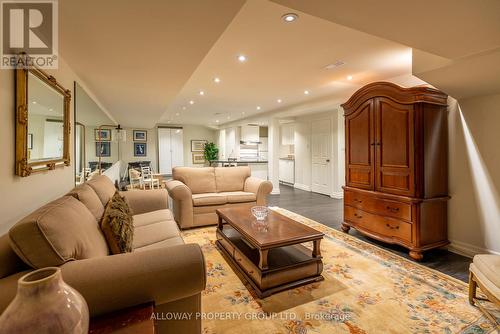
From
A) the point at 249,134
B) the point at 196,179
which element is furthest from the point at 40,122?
the point at 249,134

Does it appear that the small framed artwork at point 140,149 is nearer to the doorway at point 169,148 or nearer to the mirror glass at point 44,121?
the doorway at point 169,148

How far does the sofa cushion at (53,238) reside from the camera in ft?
3.36

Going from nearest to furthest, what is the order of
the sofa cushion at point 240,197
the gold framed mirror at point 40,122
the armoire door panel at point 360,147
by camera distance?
the gold framed mirror at point 40,122, the armoire door panel at point 360,147, the sofa cushion at point 240,197

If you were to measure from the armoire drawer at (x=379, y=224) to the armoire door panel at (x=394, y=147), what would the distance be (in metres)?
0.35

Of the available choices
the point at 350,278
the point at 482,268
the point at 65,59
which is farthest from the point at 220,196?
the point at 482,268

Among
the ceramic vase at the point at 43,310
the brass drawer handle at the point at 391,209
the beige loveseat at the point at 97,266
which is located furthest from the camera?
the brass drawer handle at the point at 391,209

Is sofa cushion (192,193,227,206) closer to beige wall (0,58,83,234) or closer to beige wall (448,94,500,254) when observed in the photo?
beige wall (0,58,83,234)

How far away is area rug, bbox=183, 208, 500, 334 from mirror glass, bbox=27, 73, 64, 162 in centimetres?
168

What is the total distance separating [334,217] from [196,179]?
2.47 metres

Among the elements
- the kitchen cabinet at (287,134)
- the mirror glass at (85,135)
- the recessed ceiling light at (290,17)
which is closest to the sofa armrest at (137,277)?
the recessed ceiling light at (290,17)

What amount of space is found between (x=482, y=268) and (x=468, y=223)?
4.41 feet

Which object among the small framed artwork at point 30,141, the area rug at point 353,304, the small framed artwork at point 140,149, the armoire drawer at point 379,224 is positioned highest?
the small framed artwork at point 140,149

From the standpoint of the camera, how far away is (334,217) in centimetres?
420

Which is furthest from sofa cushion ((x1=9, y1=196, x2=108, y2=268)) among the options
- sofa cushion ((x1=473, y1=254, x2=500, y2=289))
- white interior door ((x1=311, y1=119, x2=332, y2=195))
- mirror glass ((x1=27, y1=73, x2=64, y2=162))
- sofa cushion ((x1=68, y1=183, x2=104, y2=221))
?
white interior door ((x1=311, y1=119, x2=332, y2=195))
